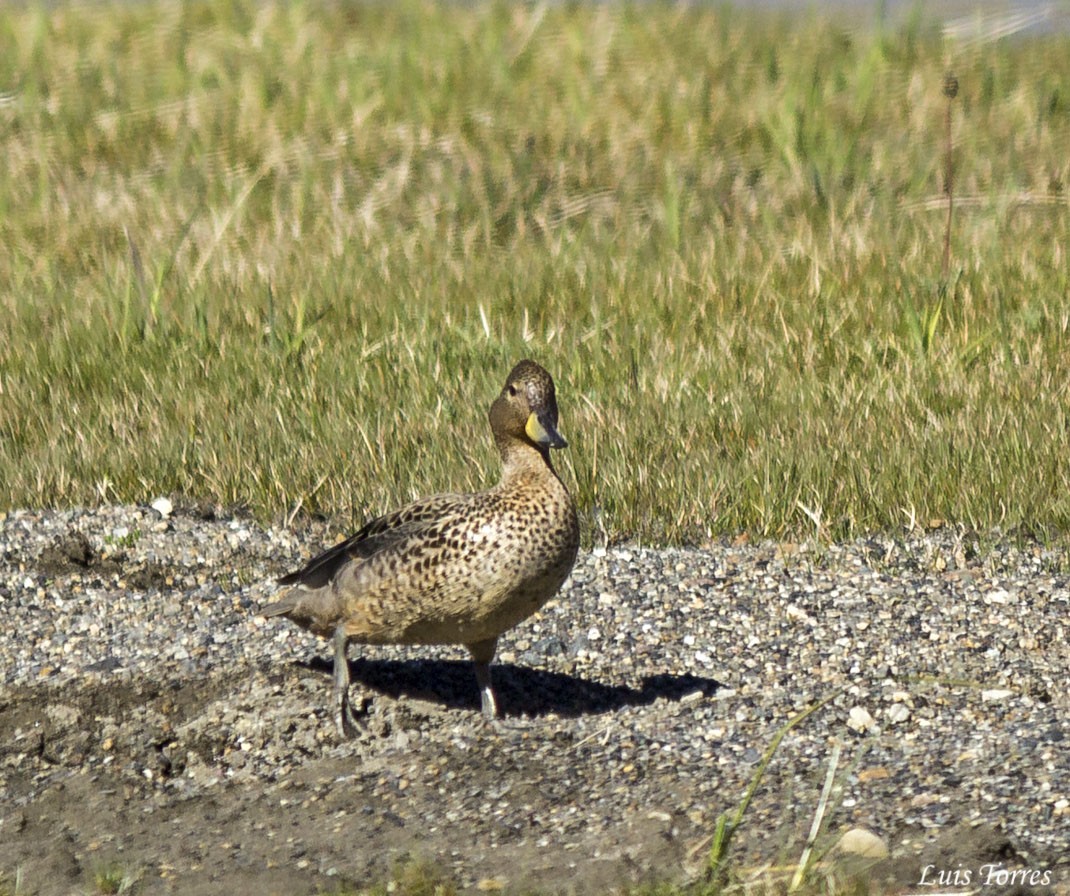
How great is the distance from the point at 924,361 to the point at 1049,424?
0.89 metres

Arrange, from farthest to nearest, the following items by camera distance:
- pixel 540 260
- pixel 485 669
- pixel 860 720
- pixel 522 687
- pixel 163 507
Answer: pixel 540 260, pixel 163 507, pixel 522 687, pixel 485 669, pixel 860 720

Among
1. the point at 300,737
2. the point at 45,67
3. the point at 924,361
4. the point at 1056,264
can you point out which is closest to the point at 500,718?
the point at 300,737

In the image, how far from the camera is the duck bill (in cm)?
461

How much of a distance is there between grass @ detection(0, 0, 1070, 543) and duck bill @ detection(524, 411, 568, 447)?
5.30 feet

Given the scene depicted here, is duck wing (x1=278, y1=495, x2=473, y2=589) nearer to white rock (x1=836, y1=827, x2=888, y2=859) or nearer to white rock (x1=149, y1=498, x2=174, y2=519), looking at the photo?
white rock (x1=836, y1=827, x2=888, y2=859)

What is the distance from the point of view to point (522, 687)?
518cm

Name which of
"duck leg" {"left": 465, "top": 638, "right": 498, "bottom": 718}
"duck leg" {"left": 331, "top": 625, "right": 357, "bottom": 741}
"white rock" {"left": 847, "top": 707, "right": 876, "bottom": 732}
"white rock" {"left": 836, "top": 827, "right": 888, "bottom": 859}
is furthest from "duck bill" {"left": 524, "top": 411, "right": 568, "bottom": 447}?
"white rock" {"left": 836, "top": 827, "right": 888, "bottom": 859}

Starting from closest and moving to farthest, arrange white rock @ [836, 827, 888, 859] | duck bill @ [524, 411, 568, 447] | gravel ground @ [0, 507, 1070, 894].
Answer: white rock @ [836, 827, 888, 859]
gravel ground @ [0, 507, 1070, 894]
duck bill @ [524, 411, 568, 447]

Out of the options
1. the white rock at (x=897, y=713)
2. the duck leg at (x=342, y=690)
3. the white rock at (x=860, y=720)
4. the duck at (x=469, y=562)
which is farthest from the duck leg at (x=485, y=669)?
the white rock at (x=897, y=713)

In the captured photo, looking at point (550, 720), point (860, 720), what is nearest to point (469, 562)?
point (550, 720)

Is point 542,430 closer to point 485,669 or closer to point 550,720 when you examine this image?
point 485,669

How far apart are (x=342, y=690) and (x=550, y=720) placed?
0.59 metres

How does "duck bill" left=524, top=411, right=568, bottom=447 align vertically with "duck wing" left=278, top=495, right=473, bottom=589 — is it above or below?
above

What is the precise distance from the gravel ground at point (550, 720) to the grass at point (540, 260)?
44 cm
